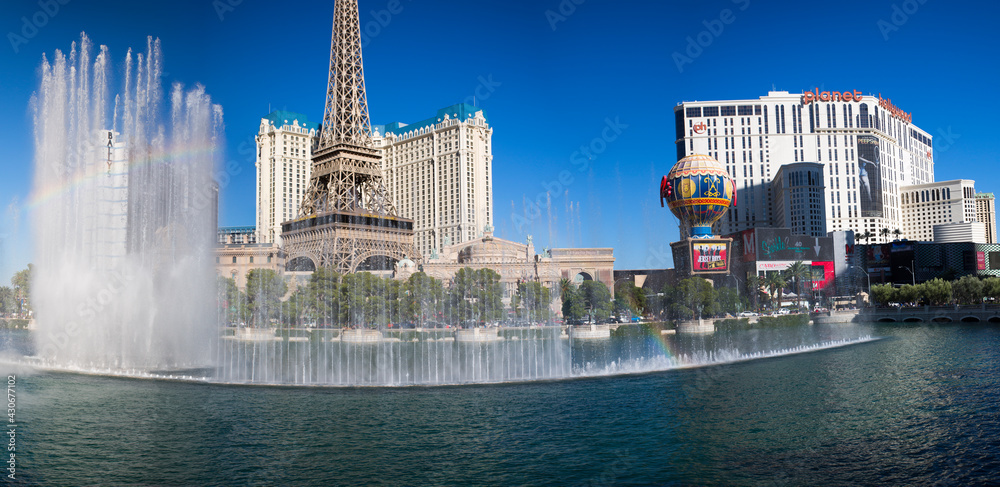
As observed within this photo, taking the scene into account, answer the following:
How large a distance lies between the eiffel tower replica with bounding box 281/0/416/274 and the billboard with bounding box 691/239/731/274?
40251 millimetres

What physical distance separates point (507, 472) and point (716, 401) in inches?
495

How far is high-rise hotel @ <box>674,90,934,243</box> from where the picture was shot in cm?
14875

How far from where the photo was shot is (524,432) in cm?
2144

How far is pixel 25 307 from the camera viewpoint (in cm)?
7156

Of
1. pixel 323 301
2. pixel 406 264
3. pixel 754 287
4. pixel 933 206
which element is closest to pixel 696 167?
pixel 754 287

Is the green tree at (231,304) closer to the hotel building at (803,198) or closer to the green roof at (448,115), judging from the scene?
the green roof at (448,115)

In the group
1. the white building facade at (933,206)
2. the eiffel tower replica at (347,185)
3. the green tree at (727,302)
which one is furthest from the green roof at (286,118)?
the white building facade at (933,206)

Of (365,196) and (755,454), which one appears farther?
(365,196)

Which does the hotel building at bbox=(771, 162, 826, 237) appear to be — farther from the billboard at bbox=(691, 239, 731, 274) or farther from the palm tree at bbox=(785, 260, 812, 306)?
the billboard at bbox=(691, 239, 731, 274)

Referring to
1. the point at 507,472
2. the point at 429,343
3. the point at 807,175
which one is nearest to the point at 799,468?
the point at 507,472

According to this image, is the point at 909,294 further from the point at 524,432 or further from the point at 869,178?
the point at 524,432

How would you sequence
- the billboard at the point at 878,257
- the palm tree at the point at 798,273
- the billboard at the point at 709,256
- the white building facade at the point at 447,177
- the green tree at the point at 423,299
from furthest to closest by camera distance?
1. the white building facade at the point at 447,177
2. the billboard at the point at 878,257
3. the palm tree at the point at 798,273
4. the billboard at the point at 709,256
5. the green tree at the point at 423,299

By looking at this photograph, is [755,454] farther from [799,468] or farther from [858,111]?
[858,111]

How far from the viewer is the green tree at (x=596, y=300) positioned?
236 feet
